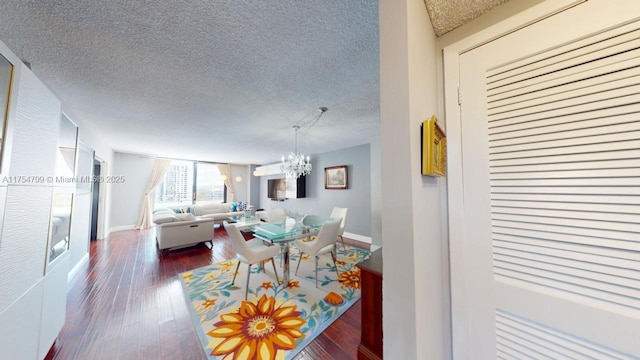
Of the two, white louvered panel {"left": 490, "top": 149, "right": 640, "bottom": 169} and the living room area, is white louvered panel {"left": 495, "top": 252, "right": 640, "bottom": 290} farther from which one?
white louvered panel {"left": 490, "top": 149, "right": 640, "bottom": 169}

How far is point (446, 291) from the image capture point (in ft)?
3.35

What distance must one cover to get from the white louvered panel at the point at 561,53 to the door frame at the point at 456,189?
0.52 feet

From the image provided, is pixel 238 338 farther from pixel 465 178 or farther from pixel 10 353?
pixel 465 178

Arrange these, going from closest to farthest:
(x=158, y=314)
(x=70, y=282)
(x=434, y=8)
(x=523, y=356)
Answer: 1. (x=523, y=356)
2. (x=434, y=8)
3. (x=158, y=314)
4. (x=70, y=282)

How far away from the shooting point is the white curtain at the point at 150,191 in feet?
18.5

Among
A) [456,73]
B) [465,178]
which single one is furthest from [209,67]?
[465,178]

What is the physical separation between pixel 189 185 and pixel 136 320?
5624mm

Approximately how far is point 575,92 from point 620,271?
660 millimetres

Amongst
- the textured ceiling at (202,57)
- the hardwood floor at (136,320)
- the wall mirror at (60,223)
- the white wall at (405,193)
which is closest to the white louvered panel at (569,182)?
the white wall at (405,193)

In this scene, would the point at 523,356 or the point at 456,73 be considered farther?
the point at 456,73

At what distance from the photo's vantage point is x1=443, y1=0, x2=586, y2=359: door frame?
940 millimetres

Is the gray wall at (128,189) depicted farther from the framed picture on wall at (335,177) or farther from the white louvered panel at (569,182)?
the white louvered panel at (569,182)

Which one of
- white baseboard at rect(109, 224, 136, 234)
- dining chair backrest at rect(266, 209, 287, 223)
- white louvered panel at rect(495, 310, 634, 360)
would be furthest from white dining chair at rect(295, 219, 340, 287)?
white baseboard at rect(109, 224, 136, 234)

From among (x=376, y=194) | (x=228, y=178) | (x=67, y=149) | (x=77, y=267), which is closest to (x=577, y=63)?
(x=376, y=194)
